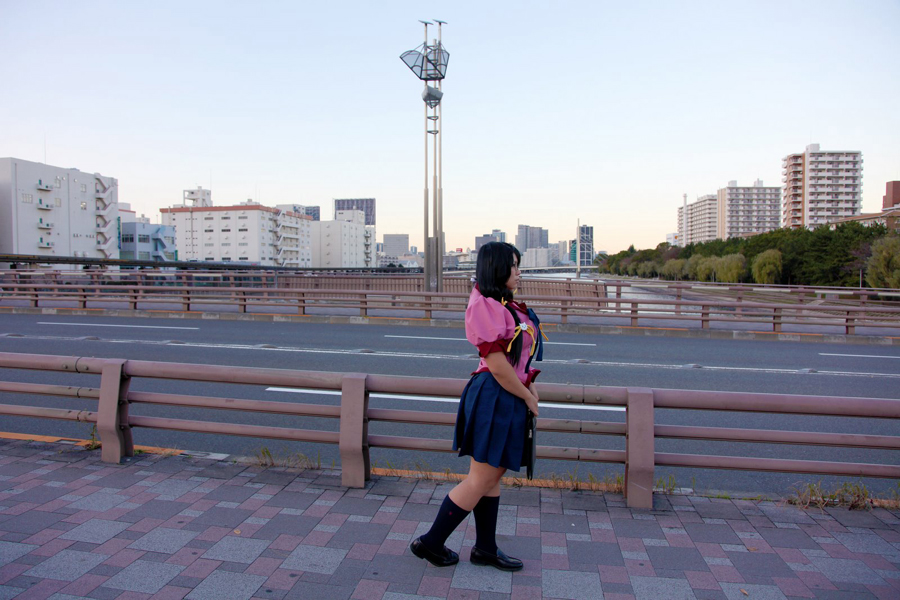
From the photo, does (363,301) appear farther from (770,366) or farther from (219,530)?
(219,530)

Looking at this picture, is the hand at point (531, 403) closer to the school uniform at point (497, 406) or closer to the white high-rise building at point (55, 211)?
the school uniform at point (497, 406)

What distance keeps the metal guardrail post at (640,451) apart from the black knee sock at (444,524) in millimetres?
1476

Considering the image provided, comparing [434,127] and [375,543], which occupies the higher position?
[434,127]

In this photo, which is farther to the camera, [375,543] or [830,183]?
[830,183]

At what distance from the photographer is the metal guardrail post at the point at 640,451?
4.04 meters

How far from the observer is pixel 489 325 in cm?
289

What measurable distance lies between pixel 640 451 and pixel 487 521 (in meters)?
1.40

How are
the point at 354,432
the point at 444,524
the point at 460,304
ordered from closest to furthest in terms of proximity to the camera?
1. the point at 444,524
2. the point at 354,432
3. the point at 460,304

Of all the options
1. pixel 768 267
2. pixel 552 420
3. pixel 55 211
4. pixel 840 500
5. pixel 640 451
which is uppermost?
pixel 55 211

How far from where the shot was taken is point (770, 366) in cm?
1095

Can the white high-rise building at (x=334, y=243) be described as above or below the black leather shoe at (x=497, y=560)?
above

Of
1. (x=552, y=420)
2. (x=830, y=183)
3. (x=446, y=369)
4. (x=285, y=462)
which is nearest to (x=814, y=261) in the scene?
(x=446, y=369)

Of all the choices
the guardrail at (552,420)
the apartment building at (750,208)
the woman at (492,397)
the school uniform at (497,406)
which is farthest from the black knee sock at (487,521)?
the apartment building at (750,208)

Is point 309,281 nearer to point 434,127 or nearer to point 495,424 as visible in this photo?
point 434,127
